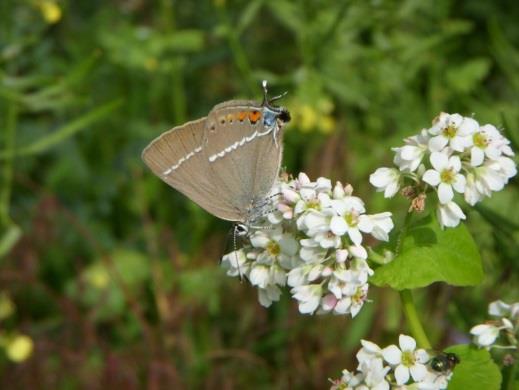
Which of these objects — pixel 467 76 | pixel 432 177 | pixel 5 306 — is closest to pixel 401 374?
pixel 432 177

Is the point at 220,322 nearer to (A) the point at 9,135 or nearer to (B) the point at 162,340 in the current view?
(B) the point at 162,340

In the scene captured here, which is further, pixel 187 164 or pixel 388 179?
pixel 187 164

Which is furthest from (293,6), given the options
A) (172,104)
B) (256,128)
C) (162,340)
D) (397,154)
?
(397,154)

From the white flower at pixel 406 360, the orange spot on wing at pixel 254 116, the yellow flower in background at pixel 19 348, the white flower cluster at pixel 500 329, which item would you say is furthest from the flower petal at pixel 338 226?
the yellow flower in background at pixel 19 348

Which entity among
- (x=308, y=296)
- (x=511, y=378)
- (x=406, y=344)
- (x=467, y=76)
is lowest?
(x=511, y=378)

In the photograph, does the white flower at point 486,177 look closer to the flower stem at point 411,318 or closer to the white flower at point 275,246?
the flower stem at point 411,318

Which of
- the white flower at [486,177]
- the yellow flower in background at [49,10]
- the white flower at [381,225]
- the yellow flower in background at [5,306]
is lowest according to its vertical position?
the white flower at [381,225]

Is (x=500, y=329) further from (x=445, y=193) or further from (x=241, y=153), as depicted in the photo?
(x=241, y=153)
